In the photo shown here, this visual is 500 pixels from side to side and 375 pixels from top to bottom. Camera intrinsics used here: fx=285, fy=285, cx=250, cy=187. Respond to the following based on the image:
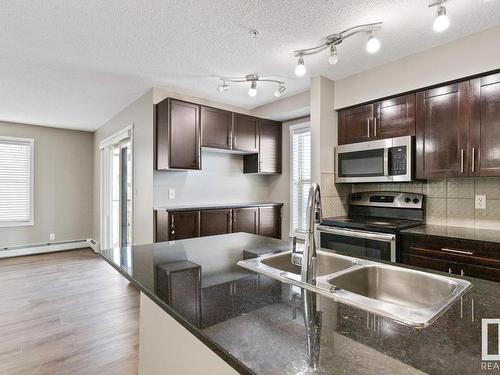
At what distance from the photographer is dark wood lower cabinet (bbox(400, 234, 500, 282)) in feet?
6.32

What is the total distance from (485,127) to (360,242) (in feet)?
4.37

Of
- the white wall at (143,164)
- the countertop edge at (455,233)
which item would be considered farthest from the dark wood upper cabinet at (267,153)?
the countertop edge at (455,233)

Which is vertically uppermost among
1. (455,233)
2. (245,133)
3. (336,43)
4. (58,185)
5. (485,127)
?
(336,43)

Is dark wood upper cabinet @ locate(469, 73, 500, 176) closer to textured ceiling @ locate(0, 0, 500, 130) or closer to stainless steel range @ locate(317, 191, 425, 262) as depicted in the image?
textured ceiling @ locate(0, 0, 500, 130)

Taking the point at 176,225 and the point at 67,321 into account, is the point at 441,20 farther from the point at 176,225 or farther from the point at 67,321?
the point at 67,321

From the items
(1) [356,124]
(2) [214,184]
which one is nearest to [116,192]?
(2) [214,184]

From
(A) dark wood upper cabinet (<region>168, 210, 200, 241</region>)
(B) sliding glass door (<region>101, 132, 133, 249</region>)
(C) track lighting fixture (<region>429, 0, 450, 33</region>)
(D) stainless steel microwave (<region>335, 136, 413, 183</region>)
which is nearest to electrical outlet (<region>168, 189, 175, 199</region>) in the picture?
(A) dark wood upper cabinet (<region>168, 210, 200, 241</region>)

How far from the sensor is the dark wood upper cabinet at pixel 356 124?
9.83ft

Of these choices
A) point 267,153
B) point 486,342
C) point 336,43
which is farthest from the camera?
point 267,153

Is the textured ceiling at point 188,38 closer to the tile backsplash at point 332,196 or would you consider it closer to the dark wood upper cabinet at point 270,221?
the tile backsplash at point 332,196

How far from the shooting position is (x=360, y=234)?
2578 millimetres

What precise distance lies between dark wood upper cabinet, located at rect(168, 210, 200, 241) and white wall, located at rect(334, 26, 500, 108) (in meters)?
2.08

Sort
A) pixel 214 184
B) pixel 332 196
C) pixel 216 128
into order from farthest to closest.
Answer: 1. pixel 214 184
2. pixel 216 128
3. pixel 332 196

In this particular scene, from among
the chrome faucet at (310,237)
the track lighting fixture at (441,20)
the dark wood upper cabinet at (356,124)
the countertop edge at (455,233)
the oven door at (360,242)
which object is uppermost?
the track lighting fixture at (441,20)
